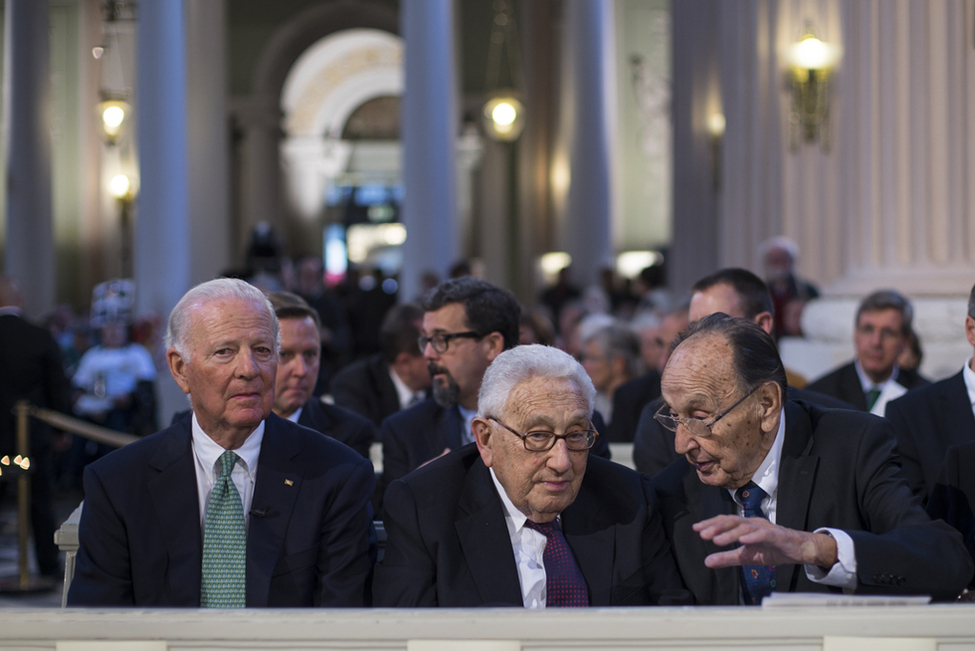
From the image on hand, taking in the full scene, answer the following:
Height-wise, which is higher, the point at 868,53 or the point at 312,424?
the point at 868,53

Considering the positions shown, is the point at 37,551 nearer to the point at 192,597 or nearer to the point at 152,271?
the point at 152,271

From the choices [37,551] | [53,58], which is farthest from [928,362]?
[53,58]

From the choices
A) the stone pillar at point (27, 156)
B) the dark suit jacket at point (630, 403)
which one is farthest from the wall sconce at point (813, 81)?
the stone pillar at point (27, 156)

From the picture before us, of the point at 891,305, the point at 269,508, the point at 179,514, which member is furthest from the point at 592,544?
the point at 891,305

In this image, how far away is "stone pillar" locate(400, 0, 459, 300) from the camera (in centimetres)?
1126

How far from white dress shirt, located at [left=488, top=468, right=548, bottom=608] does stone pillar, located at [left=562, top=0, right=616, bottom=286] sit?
1292cm

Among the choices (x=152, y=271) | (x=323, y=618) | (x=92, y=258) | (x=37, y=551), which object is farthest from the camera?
(x=92, y=258)

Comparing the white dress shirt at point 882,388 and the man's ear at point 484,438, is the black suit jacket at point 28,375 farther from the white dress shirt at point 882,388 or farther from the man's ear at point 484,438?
the man's ear at point 484,438

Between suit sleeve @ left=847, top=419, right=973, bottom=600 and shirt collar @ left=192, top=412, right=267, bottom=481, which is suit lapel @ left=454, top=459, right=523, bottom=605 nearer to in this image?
shirt collar @ left=192, top=412, right=267, bottom=481

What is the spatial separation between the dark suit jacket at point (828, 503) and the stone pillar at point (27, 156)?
46.1ft

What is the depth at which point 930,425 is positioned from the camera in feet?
12.0

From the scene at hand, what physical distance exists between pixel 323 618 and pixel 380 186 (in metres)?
25.4

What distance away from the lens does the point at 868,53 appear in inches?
277

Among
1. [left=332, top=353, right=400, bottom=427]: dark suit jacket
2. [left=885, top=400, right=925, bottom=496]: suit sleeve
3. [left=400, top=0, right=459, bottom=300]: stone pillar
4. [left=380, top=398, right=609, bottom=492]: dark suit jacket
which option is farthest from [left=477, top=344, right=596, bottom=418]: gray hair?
[left=400, top=0, right=459, bottom=300]: stone pillar
